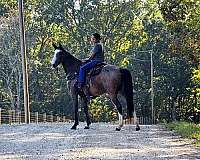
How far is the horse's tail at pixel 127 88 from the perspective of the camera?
616 inches

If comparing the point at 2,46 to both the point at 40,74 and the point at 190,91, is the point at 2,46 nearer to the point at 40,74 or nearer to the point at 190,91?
the point at 40,74

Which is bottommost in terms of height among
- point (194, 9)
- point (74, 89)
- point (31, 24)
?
point (74, 89)

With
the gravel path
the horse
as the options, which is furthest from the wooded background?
the gravel path

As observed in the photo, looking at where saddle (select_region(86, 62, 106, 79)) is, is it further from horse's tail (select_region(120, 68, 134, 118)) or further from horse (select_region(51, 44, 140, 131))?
horse's tail (select_region(120, 68, 134, 118))

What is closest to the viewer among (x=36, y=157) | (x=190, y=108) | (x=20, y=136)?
(x=36, y=157)

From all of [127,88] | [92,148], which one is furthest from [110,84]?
[92,148]

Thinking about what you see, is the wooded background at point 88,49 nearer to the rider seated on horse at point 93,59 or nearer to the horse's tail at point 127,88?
the rider seated on horse at point 93,59

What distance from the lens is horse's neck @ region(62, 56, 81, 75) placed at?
16.7 metres

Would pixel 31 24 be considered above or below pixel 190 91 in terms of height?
A: above

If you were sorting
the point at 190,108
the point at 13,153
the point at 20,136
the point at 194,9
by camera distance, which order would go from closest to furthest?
the point at 13,153 < the point at 20,136 < the point at 194,9 < the point at 190,108

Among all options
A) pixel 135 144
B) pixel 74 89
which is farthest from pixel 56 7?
pixel 135 144

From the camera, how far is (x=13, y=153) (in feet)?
32.4

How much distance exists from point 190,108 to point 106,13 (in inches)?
526

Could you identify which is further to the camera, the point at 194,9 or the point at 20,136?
the point at 194,9
